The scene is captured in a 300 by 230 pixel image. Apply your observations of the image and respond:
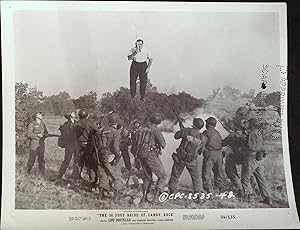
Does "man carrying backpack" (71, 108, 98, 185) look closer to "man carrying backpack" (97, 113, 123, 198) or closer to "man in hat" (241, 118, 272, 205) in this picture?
"man carrying backpack" (97, 113, 123, 198)

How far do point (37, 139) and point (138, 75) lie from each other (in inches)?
5.2

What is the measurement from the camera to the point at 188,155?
0.55 m

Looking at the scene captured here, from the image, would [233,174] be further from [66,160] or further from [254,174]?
[66,160]

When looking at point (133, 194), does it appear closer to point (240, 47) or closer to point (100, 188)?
point (100, 188)

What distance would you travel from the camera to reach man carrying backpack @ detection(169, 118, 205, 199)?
54cm

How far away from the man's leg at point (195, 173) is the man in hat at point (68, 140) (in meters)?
0.13

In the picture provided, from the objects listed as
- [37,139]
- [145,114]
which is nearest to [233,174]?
[145,114]

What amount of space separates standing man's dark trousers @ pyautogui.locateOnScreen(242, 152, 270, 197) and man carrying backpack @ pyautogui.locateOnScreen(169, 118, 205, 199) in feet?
0.17

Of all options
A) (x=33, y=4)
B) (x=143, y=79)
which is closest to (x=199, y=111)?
(x=143, y=79)

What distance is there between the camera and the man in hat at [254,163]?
0.55m

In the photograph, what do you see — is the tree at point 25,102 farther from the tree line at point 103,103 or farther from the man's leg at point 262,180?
the man's leg at point 262,180

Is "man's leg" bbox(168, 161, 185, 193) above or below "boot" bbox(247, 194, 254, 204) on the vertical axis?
above

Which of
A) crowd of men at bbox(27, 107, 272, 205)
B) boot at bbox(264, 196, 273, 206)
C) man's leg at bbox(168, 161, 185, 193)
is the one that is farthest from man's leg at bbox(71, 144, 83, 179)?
boot at bbox(264, 196, 273, 206)

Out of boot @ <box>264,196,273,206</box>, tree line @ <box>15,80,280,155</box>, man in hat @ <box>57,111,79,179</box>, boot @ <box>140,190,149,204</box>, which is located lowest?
boot @ <box>264,196,273,206</box>
